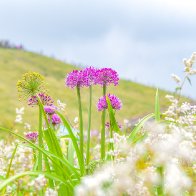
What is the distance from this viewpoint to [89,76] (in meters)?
4.21

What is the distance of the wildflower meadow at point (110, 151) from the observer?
2123 millimetres

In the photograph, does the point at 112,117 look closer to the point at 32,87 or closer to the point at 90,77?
the point at 90,77

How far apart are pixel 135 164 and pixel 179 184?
1.86ft

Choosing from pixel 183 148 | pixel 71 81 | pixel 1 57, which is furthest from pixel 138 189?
pixel 1 57

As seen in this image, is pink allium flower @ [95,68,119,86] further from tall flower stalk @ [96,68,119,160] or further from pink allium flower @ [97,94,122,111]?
pink allium flower @ [97,94,122,111]

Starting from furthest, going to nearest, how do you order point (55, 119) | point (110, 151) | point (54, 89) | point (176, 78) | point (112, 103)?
point (54, 89)
point (55, 119)
point (112, 103)
point (176, 78)
point (110, 151)

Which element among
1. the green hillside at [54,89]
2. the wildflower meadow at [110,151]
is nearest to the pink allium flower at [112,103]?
the wildflower meadow at [110,151]

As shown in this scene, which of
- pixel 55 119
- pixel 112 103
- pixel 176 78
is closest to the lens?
pixel 176 78

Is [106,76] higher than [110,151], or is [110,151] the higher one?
[106,76]

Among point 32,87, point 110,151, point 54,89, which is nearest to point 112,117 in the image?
point 32,87

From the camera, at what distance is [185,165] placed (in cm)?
293

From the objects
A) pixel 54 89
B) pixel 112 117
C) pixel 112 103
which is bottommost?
pixel 112 117

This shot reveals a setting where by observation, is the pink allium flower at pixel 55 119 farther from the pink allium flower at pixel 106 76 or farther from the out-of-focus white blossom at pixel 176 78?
the out-of-focus white blossom at pixel 176 78

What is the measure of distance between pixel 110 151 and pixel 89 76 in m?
1.69
